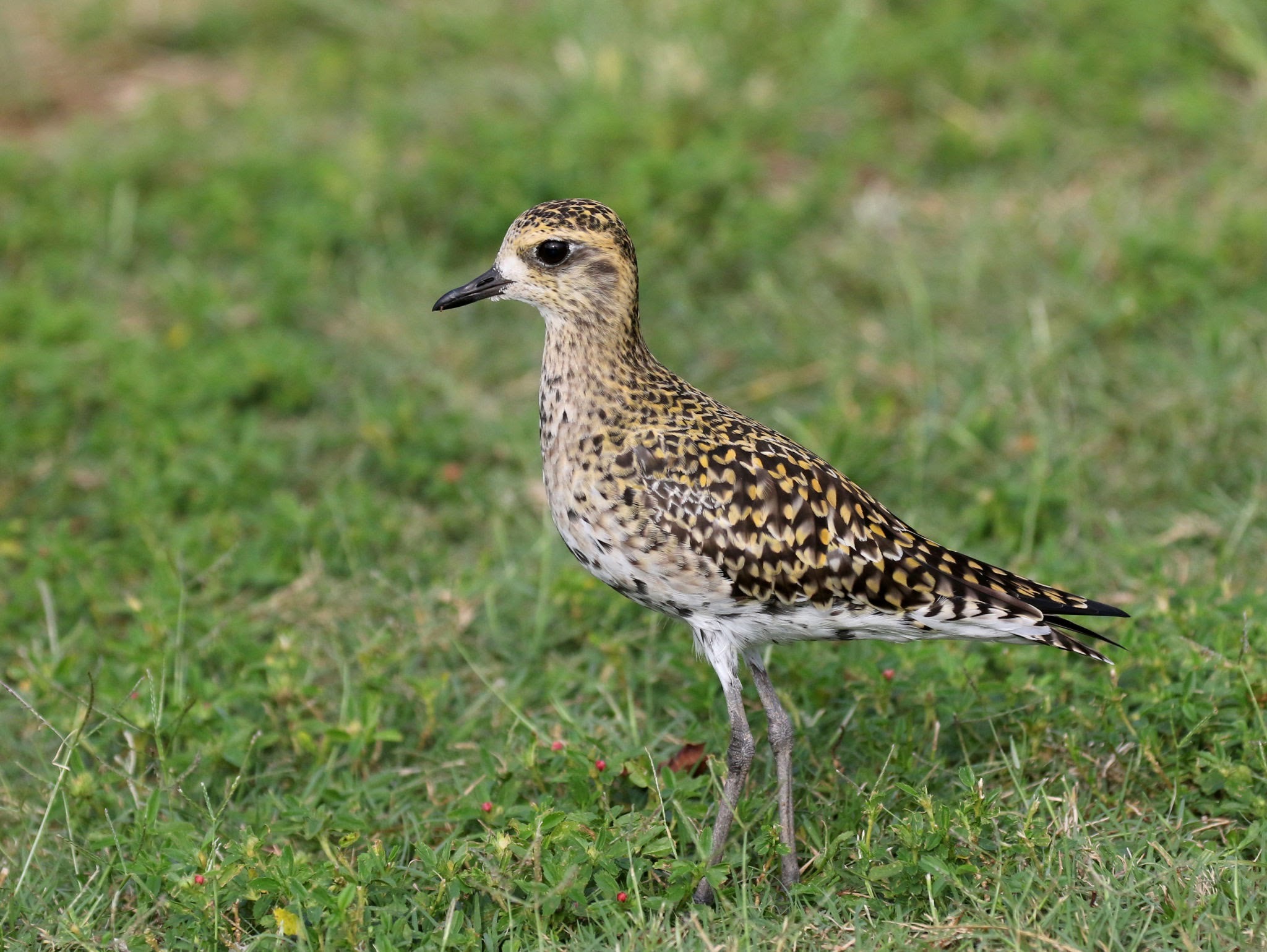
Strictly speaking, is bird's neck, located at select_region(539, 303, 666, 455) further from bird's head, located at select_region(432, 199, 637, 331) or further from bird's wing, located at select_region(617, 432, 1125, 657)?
bird's wing, located at select_region(617, 432, 1125, 657)

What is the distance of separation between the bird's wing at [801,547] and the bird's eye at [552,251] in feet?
2.55

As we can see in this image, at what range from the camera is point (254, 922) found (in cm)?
449

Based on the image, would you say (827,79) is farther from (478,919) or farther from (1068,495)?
(478,919)

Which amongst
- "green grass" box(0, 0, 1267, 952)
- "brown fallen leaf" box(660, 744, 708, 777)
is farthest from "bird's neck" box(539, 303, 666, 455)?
"brown fallen leaf" box(660, 744, 708, 777)

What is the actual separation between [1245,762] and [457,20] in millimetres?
8139

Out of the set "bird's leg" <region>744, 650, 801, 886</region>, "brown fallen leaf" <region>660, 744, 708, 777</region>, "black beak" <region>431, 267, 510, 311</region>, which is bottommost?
"brown fallen leaf" <region>660, 744, 708, 777</region>

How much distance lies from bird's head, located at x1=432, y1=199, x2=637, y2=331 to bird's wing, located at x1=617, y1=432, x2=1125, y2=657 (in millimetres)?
574

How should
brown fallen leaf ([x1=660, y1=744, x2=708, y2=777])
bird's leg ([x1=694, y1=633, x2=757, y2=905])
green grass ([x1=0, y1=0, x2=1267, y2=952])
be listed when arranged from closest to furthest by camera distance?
green grass ([x1=0, y1=0, x2=1267, y2=952]) → bird's leg ([x1=694, y1=633, x2=757, y2=905]) → brown fallen leaf ([x1=660, y1=744, x2=708, y2=777])

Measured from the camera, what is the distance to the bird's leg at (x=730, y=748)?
4770mm

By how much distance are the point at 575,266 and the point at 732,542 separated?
1136mm

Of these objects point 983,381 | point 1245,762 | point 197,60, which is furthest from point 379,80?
point 1245,762

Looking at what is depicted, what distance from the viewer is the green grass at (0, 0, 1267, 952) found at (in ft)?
14.9

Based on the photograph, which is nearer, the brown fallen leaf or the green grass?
the green grass

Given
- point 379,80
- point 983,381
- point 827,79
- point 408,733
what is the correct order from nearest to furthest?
point 408,733, point 983,381, point 827,79, point 379,80
